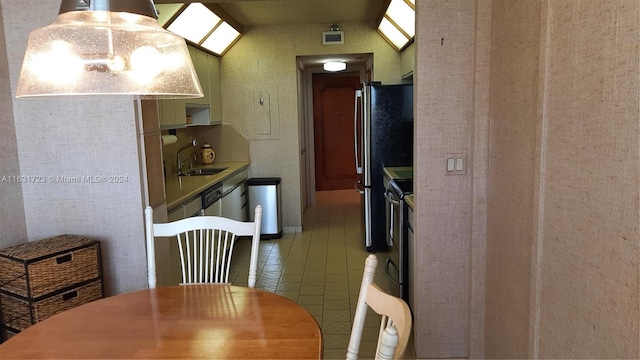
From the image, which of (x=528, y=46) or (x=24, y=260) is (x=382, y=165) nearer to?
(x=528, y=46)

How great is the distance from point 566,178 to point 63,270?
2.27 metres

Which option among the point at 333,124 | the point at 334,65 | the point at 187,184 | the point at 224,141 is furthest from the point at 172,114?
the point at 333,124

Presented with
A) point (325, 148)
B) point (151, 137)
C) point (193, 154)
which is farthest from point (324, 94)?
point (151, 137)

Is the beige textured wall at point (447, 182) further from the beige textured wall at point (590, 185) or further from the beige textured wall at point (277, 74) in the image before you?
the beige textured wall at point (277, 74)

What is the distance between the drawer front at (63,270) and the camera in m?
2.08

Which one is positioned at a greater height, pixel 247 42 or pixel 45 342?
pixel 247 42

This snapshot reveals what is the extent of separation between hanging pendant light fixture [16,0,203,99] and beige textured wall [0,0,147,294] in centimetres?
129

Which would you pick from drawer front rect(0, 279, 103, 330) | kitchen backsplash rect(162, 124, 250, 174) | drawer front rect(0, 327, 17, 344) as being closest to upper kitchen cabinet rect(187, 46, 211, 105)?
kitchen backsplash rect(162, 124, 250, 174)

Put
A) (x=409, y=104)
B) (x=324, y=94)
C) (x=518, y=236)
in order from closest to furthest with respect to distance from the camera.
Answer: (x=518, y=236) → (x=409, y=104) → (x=324, y=94)

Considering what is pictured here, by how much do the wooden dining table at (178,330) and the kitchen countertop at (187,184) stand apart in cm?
146

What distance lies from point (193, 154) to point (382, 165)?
92.0 inches

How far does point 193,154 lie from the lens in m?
5.27

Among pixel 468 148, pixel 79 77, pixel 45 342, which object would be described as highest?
pixel 79 77

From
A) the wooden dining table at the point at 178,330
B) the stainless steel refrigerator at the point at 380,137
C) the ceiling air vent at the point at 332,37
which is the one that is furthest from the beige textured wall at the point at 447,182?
the ceiling air vent at the point at 332,37
